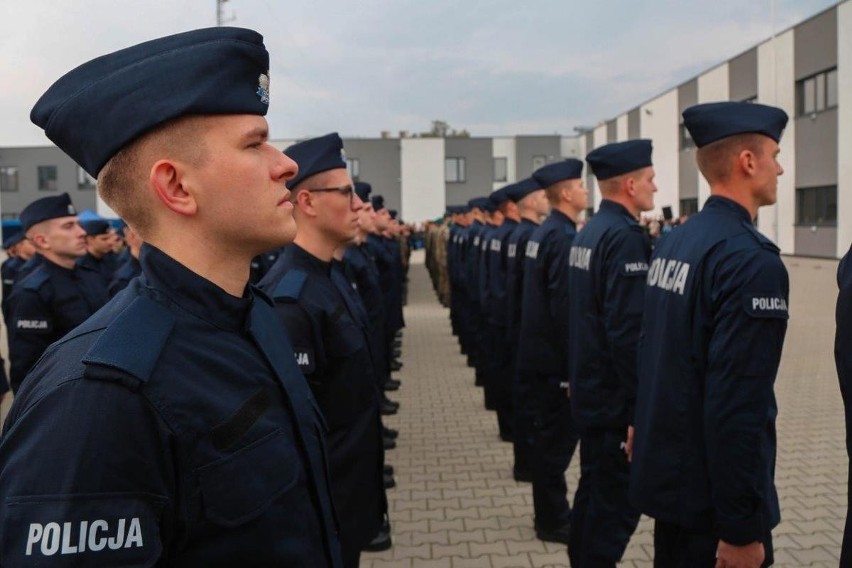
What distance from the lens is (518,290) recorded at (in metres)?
6.95

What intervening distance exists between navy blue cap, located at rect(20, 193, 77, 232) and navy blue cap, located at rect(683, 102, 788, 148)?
17.8 feet

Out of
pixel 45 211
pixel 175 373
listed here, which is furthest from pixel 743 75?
pixel 175 373

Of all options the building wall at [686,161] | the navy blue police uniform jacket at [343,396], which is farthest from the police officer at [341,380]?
the building wall at [686,161]

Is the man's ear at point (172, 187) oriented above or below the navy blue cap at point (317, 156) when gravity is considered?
below

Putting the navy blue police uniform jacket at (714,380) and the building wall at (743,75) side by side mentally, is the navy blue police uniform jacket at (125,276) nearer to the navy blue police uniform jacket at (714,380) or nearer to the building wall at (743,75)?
the navy blue police uniform jacket at (714,380)

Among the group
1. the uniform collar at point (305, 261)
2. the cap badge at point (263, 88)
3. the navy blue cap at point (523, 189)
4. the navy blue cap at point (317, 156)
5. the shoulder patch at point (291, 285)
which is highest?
the navy blue cap at point (523, 189)

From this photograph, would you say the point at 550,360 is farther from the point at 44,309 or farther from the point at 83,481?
the point at 83,481

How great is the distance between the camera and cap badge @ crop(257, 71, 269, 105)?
63.8 inches

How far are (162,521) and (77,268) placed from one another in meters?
5.84

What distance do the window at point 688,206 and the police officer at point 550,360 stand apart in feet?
100

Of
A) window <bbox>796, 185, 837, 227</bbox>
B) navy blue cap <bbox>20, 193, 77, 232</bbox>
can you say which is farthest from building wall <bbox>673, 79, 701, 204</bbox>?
navy blue cap <bbox>20, 193, 77, 232</bbox>

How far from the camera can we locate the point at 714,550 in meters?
2.85

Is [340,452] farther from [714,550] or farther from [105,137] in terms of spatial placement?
[105,137]

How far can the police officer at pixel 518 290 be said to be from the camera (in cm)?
620
